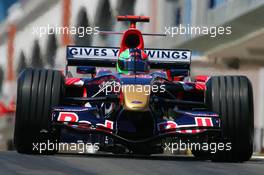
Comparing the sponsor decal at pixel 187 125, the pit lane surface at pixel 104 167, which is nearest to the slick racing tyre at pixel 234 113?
the sponsor decal at pixel 187 125

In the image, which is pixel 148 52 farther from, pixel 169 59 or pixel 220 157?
pixel 220 157

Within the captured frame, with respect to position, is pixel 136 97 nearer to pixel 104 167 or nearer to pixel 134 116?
pixel 134 116

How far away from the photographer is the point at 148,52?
12938 millimetres

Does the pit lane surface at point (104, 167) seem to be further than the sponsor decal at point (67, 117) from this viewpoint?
No

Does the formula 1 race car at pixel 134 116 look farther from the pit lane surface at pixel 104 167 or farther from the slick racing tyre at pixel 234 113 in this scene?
the pit lane surface at pixel 104 167

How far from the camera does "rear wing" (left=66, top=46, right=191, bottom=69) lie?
12.7 metres

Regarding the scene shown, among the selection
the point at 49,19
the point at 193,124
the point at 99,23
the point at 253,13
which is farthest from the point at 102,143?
the point at 49,19

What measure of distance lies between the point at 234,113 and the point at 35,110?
2.27 meters

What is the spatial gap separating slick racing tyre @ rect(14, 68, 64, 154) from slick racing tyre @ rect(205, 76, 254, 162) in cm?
183

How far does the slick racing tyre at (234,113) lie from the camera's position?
10.5 meters

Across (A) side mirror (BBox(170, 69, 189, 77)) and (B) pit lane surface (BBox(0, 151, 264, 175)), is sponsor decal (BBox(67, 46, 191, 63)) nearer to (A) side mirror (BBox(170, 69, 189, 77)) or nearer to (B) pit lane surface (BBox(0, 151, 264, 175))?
(A) side mirror (BBox(170, 69, 189, 77))

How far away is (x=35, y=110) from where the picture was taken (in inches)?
408

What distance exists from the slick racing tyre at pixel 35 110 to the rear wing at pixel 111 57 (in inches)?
81.8

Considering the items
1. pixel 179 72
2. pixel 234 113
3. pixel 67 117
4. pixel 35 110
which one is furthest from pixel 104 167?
pixel 179 72
